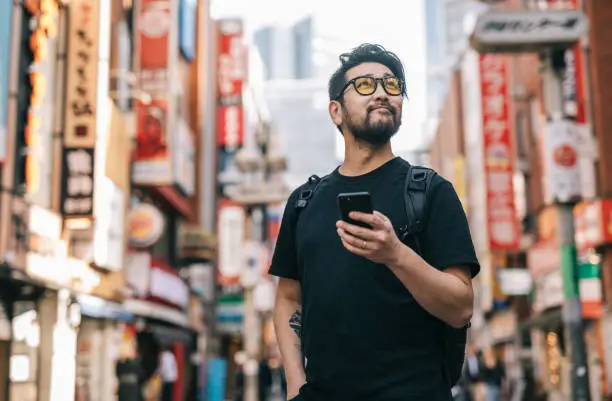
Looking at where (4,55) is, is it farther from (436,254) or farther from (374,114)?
(436,254)

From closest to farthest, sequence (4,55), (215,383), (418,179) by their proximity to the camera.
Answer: (418,179) < (4,55) < (215,383)

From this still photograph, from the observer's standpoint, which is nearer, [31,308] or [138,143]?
[31,308]

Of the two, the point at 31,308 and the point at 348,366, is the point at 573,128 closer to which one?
the point at 31,308

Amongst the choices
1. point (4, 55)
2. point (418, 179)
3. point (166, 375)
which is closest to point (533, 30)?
point (4, 55)

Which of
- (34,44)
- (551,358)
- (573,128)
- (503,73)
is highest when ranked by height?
(503,73)

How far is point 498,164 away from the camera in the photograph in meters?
35.9

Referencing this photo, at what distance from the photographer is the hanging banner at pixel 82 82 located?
55.3 feet

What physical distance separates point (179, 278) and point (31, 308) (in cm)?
1626

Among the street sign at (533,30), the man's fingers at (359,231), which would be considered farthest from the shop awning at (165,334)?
the man's fingers at (359,231)

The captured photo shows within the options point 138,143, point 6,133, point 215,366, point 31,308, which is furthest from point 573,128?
point 215,366

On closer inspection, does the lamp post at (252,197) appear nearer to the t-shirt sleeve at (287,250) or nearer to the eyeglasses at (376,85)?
the t-shirt sleeve at (287,250)

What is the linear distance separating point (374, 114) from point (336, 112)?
23cm

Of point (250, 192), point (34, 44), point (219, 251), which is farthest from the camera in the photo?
point (219, 251)

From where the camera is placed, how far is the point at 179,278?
1265 inches
